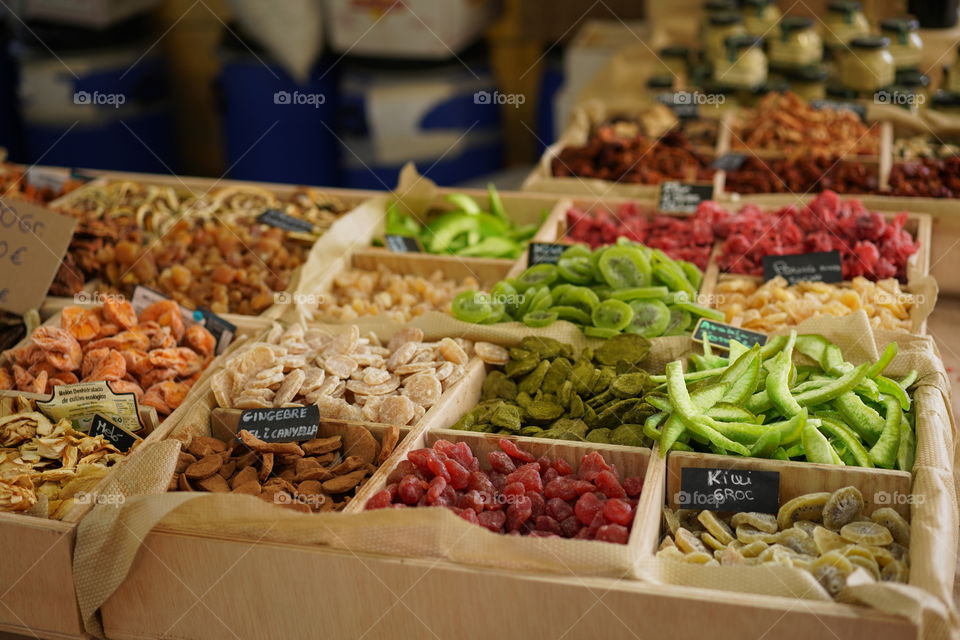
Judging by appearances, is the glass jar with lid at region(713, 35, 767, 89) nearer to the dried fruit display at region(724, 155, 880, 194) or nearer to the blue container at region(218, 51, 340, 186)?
the dried fruit display at region(724, 155, 880, 194)

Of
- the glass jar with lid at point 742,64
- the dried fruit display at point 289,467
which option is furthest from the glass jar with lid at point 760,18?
the dried fruit display at point 289,467

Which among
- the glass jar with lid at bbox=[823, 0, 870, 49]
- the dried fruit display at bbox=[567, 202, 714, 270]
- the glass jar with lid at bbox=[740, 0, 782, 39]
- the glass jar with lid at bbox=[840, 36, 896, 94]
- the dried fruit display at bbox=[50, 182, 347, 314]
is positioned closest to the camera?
the dried fruit display at bbox=[50, 182, 347, 314]

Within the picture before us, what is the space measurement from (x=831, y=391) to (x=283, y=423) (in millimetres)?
1125

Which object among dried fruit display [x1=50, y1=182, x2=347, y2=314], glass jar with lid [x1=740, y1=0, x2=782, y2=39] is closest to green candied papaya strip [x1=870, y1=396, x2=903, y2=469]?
dried fruit display [x1=50, y1=182, x2=347, y2=314]

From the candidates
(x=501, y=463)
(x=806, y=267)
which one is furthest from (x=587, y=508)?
(x=806, y=267)

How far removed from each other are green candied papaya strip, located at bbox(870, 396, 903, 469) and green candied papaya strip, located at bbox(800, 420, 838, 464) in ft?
0.30

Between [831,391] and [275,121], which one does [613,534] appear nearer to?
[831,391]

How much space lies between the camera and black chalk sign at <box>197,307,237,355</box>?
257 centimetres

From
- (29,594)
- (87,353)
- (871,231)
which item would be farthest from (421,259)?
(29,594)

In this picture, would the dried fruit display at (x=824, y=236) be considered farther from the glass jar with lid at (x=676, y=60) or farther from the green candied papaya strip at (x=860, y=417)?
the glass jar with lid at (x=676, y=60)

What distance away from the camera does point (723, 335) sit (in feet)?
7.79

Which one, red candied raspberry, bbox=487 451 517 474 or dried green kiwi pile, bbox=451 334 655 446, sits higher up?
dried green kiwi pile, bbox=451 334 655 446

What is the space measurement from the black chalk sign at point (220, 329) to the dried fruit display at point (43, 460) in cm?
49

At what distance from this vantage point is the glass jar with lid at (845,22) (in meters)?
3.90
